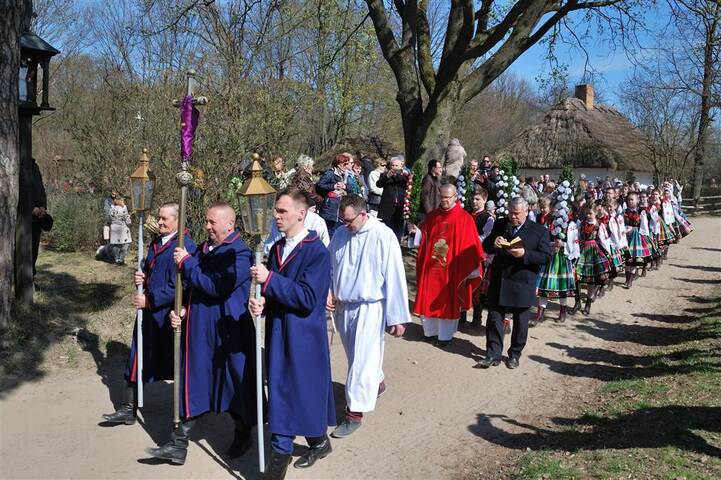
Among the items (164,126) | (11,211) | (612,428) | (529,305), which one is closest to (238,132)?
(164,126)

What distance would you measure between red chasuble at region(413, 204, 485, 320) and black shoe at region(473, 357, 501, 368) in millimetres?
826

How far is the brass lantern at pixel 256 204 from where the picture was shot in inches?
181

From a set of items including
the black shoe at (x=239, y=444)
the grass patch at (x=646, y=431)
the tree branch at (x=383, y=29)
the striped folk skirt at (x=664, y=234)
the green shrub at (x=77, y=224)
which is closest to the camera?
the grass patch at (x=646, y=431)

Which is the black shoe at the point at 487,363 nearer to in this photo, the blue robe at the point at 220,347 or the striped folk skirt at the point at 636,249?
the blue robe at the point at 220,347

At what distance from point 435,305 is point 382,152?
42.0 ft

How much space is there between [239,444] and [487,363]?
3.41 m

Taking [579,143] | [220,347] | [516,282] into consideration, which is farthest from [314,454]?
[579,143]

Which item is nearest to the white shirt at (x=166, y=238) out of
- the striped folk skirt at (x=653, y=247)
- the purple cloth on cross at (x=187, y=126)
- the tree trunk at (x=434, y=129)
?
the purple cloth on cross at (x=187, y=126)

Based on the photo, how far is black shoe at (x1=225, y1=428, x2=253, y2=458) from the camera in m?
5.23

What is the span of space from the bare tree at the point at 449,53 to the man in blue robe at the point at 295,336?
8377 millimetres

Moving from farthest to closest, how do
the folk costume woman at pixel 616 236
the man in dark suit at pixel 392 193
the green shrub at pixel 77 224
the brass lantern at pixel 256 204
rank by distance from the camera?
the green shrub at pixel 77 224
the man in dark suit at pixel 392 193
the folk costume woman at pixel 616 236
the brass lantern at pixel 256 204

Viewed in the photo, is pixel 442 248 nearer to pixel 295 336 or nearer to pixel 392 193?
pixel 392 193

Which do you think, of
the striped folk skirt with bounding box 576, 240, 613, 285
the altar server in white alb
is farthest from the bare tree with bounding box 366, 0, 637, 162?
the altar server in white alb

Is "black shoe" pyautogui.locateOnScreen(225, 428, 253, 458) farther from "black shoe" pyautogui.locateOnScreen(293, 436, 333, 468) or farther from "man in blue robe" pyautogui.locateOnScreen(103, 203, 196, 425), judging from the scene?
"man in blue robe" pyautogui.locateOnScreen(103, 203, 196, 425)
